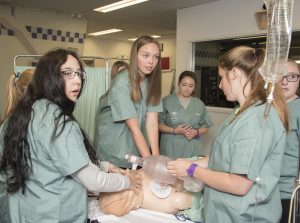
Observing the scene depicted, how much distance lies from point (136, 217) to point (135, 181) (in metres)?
0.17

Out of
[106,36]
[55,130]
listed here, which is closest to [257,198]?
[55,130]

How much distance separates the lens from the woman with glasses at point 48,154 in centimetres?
110

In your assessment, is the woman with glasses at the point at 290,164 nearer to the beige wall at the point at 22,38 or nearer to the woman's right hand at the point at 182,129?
the woman's right hand at the point at 182,129

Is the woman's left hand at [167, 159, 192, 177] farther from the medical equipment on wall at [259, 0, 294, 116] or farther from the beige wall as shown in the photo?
the beige wall

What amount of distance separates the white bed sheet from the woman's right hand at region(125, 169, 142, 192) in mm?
102

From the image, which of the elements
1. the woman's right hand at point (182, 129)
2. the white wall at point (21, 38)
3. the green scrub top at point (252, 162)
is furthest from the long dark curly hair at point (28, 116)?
the white wall at point (21, 38)

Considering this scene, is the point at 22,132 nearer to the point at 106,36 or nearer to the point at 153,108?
the point at 153,108

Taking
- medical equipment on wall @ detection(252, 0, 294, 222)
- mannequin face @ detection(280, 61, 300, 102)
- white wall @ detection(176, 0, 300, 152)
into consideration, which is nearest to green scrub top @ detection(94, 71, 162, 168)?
mannequin face @ detection(280, 61, 300, 102)

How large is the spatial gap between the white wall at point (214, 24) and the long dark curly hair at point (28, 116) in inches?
106

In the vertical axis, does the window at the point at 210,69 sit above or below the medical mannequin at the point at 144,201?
above

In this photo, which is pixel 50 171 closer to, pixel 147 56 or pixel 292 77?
pixel 147 56

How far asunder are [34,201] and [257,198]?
0.82 metres

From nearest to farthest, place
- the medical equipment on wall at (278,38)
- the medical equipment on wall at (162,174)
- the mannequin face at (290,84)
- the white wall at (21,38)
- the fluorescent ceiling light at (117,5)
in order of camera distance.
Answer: the medical equipment on wall at (278,38) → the medical equipment on wall at (162,174) → the mannequin face at (290,84) → the fluorescent ceiling light at (117,5) → the white wall at (21,38)

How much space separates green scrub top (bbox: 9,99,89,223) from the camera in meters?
1.10
